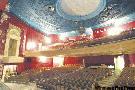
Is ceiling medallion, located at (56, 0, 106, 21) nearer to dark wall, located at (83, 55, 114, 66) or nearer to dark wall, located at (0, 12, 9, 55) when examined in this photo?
dark wall, located at (83, 55, 114, 66)

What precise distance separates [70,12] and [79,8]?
1131 millimetres

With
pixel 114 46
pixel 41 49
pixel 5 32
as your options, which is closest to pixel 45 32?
pixel 41 49

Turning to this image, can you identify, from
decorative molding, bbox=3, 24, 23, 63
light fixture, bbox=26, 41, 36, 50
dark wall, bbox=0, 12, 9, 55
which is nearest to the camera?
dark wall, bbox=0, 12, 9, 55

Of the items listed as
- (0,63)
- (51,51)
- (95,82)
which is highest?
(51,51)

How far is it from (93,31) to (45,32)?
6331 millimetres

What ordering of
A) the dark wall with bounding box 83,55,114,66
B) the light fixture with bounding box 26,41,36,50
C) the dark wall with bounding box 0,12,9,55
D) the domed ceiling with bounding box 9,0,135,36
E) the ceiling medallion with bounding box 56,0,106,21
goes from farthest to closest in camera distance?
the light fixture with bounding box 26,41,36,50 → the ceiling medallion with bounding box 56,0,106,21 → the dark wall with bounding box 83,55,114,66 → the domed ceiling with bounding box 9,0,135,36 → the dark wall with bounding box 0,12,9,55

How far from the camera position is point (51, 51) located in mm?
18906

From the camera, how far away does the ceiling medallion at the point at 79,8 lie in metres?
17.8

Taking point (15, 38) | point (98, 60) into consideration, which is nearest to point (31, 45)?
point (15, 38)

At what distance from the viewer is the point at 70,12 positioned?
19422 mm

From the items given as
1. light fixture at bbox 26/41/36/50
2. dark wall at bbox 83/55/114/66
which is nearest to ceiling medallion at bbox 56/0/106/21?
dark wall at bbox 83/55/114/66

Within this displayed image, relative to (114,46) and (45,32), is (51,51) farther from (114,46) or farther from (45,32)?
(114,46)

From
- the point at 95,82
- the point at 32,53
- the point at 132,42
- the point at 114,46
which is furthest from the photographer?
the point at 32,53

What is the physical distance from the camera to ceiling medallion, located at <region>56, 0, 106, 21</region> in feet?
58.5
